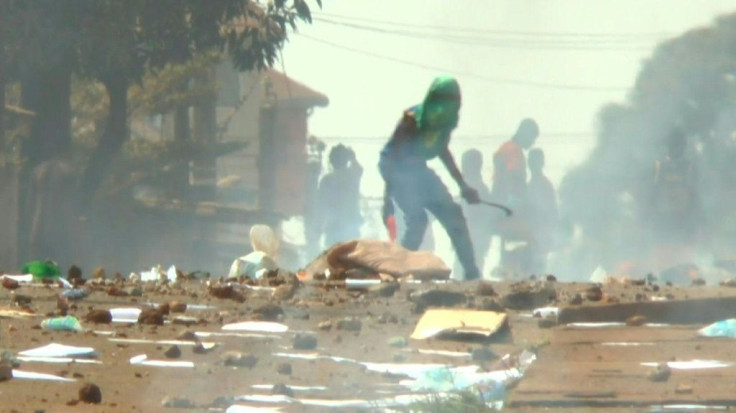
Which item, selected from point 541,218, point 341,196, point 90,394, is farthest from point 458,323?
point 341,196

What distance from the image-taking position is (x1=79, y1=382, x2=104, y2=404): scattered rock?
5.48m

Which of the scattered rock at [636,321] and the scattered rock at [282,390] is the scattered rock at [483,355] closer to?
the scattered rock at [282,390]

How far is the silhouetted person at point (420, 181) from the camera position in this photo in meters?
11.9

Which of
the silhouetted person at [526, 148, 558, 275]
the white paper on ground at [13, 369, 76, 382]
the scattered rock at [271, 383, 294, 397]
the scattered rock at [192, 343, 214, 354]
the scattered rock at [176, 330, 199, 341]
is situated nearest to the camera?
the scattered rock at [271, 383, 294, 397]

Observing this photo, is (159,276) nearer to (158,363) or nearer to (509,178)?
(509,178)

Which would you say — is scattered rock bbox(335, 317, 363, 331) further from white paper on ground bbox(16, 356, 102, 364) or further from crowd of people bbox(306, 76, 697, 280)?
white paper on ground bbox(16, 356, 102, 364)

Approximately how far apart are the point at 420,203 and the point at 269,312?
4.12 meters

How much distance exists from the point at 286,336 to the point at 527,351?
4.36ft

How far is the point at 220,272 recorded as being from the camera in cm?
2442

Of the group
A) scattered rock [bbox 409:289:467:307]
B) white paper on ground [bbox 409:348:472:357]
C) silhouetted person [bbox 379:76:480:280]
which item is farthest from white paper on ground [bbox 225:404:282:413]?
silhouetted person [bbox 379:76:480:280]

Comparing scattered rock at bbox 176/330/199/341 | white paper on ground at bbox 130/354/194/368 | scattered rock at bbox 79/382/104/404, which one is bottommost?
scattered rock at bbox 79/382/104/404

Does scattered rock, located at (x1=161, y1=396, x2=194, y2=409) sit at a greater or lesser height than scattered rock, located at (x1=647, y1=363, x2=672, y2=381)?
lesser

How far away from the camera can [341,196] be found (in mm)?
17719

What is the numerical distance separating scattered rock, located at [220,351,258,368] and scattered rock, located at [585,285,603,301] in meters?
2.81
